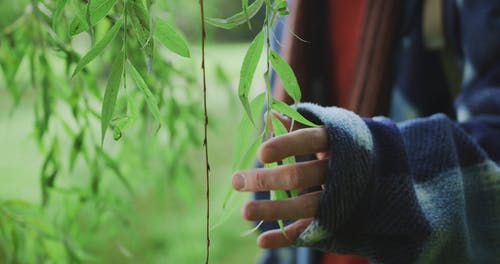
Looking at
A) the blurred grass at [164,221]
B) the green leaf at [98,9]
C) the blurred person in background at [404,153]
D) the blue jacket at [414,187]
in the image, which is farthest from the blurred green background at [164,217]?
the green leaf at [98,9]

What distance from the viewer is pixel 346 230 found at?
1.42 ft

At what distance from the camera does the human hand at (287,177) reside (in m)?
0.39

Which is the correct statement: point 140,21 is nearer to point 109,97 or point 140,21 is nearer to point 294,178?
point 109,97

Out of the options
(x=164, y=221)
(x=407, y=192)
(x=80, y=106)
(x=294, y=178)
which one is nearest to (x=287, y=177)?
(x=294, y=178)

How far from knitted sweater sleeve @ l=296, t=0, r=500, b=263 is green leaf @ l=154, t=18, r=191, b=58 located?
0.12m

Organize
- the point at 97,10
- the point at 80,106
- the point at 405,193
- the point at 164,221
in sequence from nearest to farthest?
1. the point at 97,10
2. the point at 405,193
3. the point at 80,106
4. the point at 164,221

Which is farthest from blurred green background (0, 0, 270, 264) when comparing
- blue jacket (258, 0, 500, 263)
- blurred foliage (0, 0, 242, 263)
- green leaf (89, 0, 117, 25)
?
green leaf (89, 0, 117, 25)

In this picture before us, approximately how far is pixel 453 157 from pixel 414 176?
4 cm

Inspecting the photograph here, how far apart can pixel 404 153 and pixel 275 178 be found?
122 millimetres

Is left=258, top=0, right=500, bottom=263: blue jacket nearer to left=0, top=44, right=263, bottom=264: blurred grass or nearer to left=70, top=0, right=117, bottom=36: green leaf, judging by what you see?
left=70, top=0, right=117, bottom=36: green leaf

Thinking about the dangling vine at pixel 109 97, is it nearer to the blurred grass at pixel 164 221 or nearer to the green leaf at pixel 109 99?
the green leaf at pixel 109 99

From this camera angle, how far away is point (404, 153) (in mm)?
452

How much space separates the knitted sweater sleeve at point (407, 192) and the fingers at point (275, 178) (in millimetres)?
18

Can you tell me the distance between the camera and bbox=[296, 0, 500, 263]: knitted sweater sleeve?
0.41 metres
